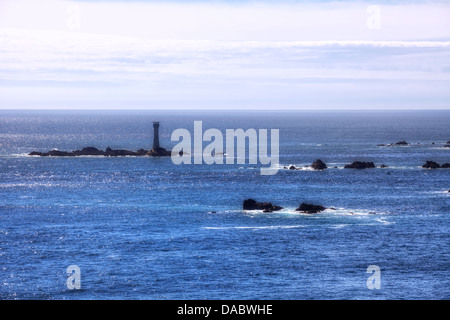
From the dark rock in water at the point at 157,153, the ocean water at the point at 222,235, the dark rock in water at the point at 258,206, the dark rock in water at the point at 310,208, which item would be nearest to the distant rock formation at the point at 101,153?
the dark rock in water at the point at 157,153

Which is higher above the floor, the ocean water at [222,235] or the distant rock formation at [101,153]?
the distant rock formation at [101,153]

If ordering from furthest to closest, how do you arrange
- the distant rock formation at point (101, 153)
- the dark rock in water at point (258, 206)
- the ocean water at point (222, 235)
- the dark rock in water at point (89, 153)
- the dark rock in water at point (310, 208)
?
the dark rock in water at point (89, 153), the distant rock formation at point (101, 153), the dark rock in water at point (258, 206), the dark rock in water at point (310, 208), the ocean water at point (222, 235)

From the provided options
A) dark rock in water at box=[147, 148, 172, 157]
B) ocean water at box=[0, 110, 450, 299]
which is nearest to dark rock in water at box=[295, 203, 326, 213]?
ocean water at box=[0, 110, 450, 299]

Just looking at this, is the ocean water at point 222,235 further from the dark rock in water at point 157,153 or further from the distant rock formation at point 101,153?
the distant rock formation at point 101,153

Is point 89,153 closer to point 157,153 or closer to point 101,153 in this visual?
point 101,153

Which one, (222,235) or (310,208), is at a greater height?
(310,208)

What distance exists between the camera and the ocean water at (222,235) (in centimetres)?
4756

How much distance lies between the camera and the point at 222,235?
64.3 m

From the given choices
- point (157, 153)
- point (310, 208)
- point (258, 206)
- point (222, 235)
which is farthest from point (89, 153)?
point (222, 235)

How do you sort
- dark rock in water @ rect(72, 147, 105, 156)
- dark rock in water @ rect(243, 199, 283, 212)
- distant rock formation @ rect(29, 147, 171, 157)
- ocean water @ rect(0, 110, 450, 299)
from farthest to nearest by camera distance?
dark rock in water @ rect(72, 147, 105, 156) < distant rock formation @ rect(29, 147, 171, 157) < dark rock in water @ rect(243, 199, 283, 212) < ocean water @ rect(0, 110, 450, 299)

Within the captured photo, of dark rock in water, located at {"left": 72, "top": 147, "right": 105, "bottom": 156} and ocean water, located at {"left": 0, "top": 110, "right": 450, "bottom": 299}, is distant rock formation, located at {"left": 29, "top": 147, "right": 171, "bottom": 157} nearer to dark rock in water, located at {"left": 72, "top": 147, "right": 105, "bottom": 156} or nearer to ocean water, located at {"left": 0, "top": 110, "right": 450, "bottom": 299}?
dark rock in water, located at {"left": 72, "top": 147, "right": 105, "bottom": 156}

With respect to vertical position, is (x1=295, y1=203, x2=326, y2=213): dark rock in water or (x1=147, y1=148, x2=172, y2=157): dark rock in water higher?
(x1=147, y1=148, x2=172, y2=157): dark rock in water

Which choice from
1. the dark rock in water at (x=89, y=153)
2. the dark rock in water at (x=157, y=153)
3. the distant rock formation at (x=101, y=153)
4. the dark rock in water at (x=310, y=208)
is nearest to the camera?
the dark rock in water at (x=310, y=208)

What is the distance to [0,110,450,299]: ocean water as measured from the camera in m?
47.6
